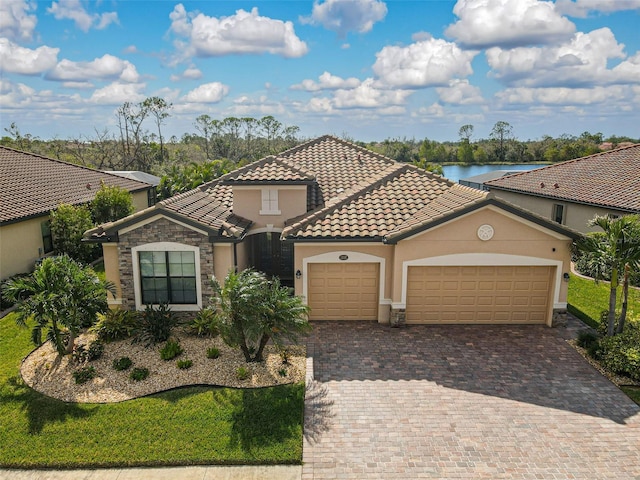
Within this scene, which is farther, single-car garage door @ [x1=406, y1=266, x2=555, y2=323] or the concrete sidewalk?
single-car garage door @ [x1=406, y1=266, x2=555, y2=323]

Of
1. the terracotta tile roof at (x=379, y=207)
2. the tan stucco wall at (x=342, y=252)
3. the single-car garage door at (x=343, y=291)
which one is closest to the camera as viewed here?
the terracotta tile roof at (x=379, y=207)

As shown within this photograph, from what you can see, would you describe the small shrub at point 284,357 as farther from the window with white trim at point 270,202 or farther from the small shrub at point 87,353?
the window with white trim at point 270,202

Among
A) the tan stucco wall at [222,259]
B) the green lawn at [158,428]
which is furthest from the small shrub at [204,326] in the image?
the green lawn at [158,428]

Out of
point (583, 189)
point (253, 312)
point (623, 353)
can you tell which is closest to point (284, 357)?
point (253, 312)

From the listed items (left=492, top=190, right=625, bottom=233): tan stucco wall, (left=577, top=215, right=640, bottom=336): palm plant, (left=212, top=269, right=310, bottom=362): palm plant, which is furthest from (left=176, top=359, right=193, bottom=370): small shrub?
(left=492, top=190, right=625, bottom=233): tan stucco wall

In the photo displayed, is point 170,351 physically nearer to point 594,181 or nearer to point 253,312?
point 253,312

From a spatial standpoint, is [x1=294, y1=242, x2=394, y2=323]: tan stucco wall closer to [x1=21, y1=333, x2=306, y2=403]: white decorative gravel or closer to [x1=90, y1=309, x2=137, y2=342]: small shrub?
[x1=21, y1=333, x2=306, y2=403]: white decorative gravel

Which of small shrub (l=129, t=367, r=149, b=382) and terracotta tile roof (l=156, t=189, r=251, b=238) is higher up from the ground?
terracotta tile roof (l=156, t=189, r=251, b=238)
